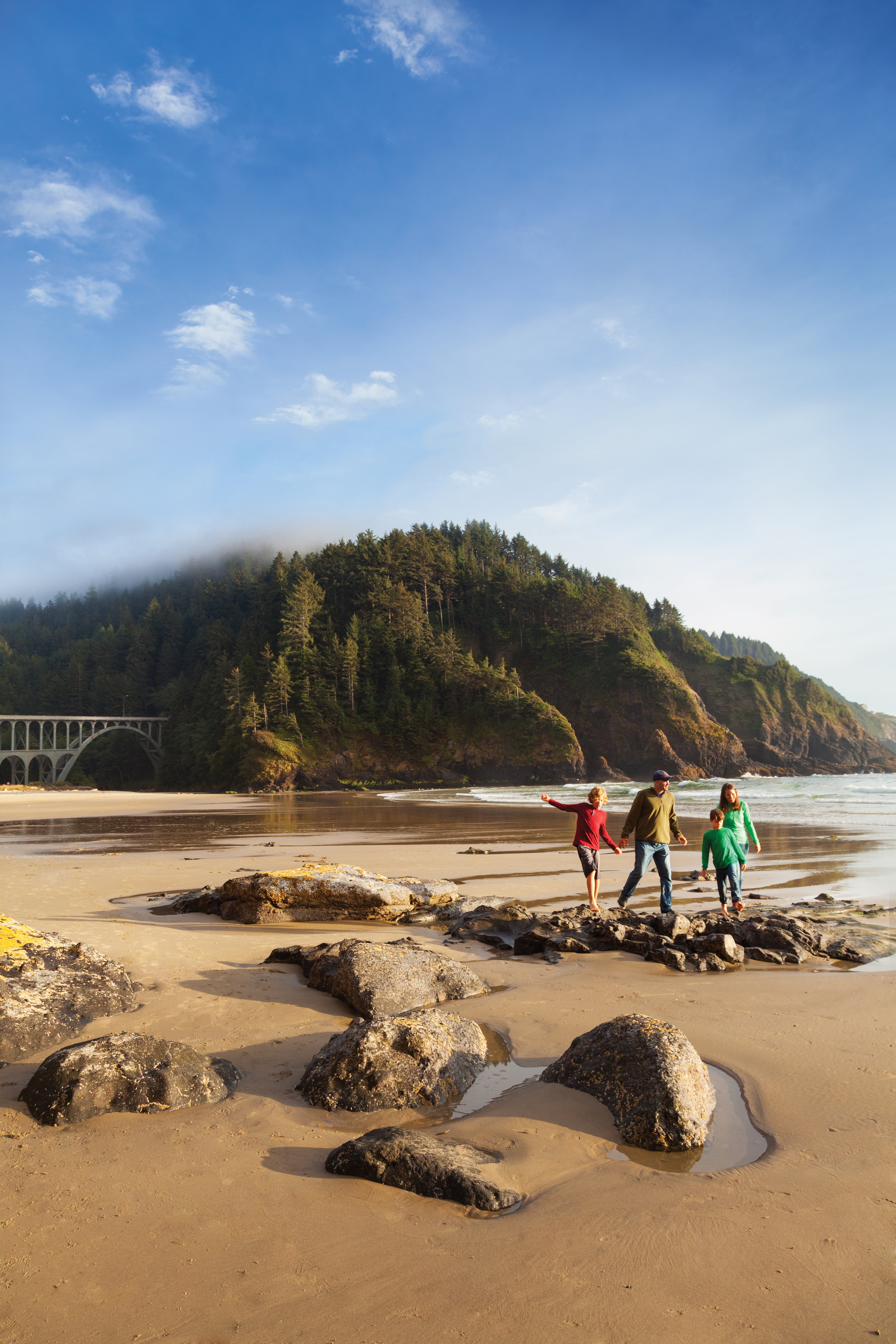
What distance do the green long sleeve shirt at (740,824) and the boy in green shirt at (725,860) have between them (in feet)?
0.16

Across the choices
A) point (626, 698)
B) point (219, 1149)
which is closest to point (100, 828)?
point (219, 1149)

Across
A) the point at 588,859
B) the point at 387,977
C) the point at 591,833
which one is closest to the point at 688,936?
the point at 588,859

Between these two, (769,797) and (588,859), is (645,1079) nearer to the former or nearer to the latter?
(588,859)

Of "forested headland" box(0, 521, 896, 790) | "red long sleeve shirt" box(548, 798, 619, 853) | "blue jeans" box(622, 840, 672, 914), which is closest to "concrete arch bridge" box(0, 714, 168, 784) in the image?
"forested headland" box(0, 521, 896, 790)

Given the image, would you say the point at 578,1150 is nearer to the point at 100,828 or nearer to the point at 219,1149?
the point at 219,1149

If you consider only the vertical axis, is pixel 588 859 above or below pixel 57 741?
below

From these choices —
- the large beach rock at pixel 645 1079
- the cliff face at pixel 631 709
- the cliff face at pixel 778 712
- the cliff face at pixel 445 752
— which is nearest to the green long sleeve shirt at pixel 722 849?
the large beach rock at pixel 645 1079

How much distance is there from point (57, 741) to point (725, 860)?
9813 cm

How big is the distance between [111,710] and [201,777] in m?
40.0

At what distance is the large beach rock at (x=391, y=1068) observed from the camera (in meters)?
4.02

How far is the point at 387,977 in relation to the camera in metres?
5.82

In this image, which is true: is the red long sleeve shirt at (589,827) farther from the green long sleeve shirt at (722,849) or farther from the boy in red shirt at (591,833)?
the green long sleeve shirt at (722,849)

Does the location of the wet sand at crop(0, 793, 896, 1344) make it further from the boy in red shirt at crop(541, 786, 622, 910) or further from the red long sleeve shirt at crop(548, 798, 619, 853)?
the red long sleeve shirt at crop(548, 798, 619, 853)

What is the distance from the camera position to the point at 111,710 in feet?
335
